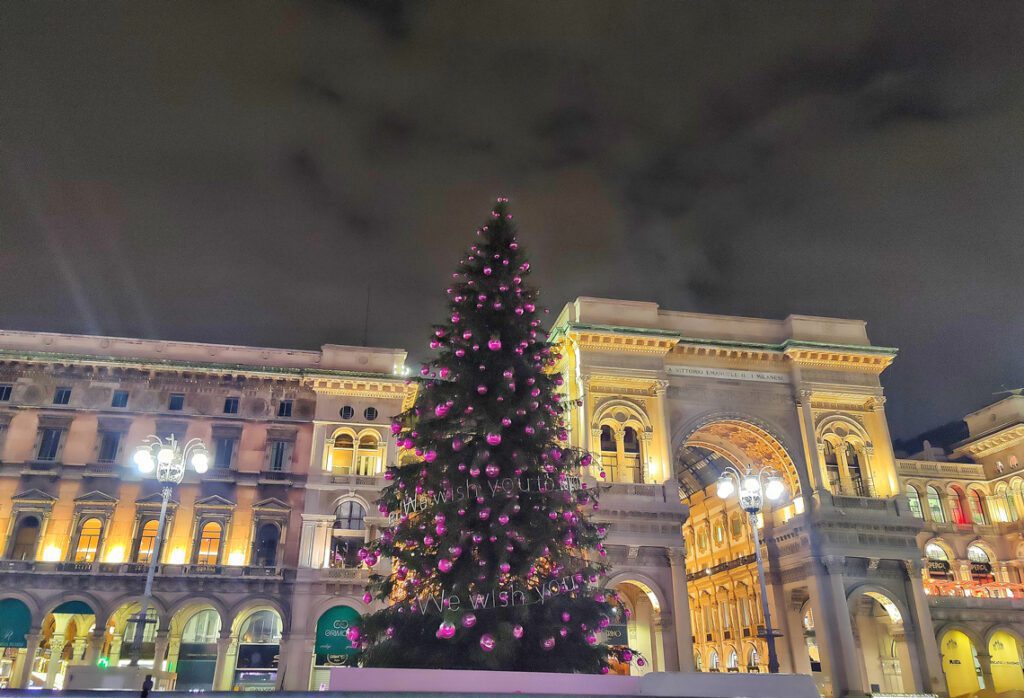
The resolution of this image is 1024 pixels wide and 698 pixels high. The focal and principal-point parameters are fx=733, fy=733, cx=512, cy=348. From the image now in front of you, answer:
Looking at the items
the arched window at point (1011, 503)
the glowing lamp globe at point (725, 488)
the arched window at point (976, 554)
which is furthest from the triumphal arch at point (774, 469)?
the arched window at point (1011, 503)

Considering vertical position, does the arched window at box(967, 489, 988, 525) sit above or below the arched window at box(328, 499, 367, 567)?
above

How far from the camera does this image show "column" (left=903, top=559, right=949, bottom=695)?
32.7 metres

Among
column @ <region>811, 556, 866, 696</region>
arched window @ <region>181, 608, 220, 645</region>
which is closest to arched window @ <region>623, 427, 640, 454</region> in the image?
column @ <region>811, 556, 866, 696</region>

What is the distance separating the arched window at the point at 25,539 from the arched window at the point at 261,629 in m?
10.8

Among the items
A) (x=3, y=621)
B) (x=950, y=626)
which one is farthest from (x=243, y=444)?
(x=950, y=626)

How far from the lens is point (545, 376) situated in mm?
18266

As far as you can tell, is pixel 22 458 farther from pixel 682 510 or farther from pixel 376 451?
pixel 682 510

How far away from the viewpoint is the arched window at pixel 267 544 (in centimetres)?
3775

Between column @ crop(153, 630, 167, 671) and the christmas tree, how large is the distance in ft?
76.4

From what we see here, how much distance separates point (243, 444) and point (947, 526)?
4470 cm

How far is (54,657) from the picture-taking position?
1414 inches

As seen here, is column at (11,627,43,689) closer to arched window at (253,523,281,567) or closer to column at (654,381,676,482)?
arched window at (253,523,281,567)

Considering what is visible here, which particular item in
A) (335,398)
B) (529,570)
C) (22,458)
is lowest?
(529,570)

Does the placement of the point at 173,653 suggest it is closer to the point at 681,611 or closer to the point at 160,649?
the point at 160,649
